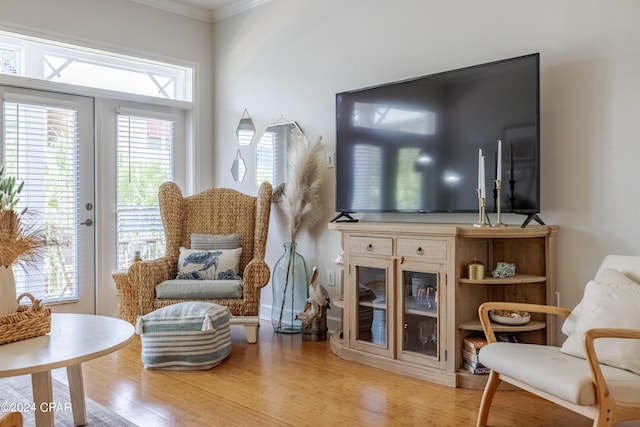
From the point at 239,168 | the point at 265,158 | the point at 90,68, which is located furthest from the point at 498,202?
the point at 90,68

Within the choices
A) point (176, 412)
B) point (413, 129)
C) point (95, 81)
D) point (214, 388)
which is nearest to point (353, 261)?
point (413, 129)

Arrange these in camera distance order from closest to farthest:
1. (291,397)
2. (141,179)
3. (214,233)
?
1. (291,397)
2. (214,233)
3. (141,179)

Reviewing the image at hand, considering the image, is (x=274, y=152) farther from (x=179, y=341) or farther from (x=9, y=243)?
(x=9, y=243)

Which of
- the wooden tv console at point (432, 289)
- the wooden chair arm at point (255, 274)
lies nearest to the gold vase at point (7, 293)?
the wooden chair arm at point (255, 274)

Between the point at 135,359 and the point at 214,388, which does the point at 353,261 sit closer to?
the point at 214,388

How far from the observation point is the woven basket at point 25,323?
209 cm

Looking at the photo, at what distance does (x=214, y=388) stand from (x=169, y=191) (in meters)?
1.96

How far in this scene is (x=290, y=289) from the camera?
431cm

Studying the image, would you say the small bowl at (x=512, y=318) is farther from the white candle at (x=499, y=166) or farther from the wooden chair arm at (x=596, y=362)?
the wooden chair arm at (x=596, y=362)

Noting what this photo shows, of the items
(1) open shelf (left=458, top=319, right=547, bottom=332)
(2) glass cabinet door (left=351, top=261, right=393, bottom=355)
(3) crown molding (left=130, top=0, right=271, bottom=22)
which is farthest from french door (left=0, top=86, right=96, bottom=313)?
(1) open shelf (left=458, top=319, right=547, bottom=332)

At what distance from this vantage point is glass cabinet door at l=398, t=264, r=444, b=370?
3064mm

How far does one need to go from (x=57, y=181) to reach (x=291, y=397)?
281cm

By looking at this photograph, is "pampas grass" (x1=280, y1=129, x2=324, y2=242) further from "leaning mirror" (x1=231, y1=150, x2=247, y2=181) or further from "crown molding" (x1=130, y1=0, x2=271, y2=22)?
"crown molding" (x1=130, y1=0, x2=271, y2=22)

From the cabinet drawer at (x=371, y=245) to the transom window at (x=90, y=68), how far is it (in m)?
2.60
